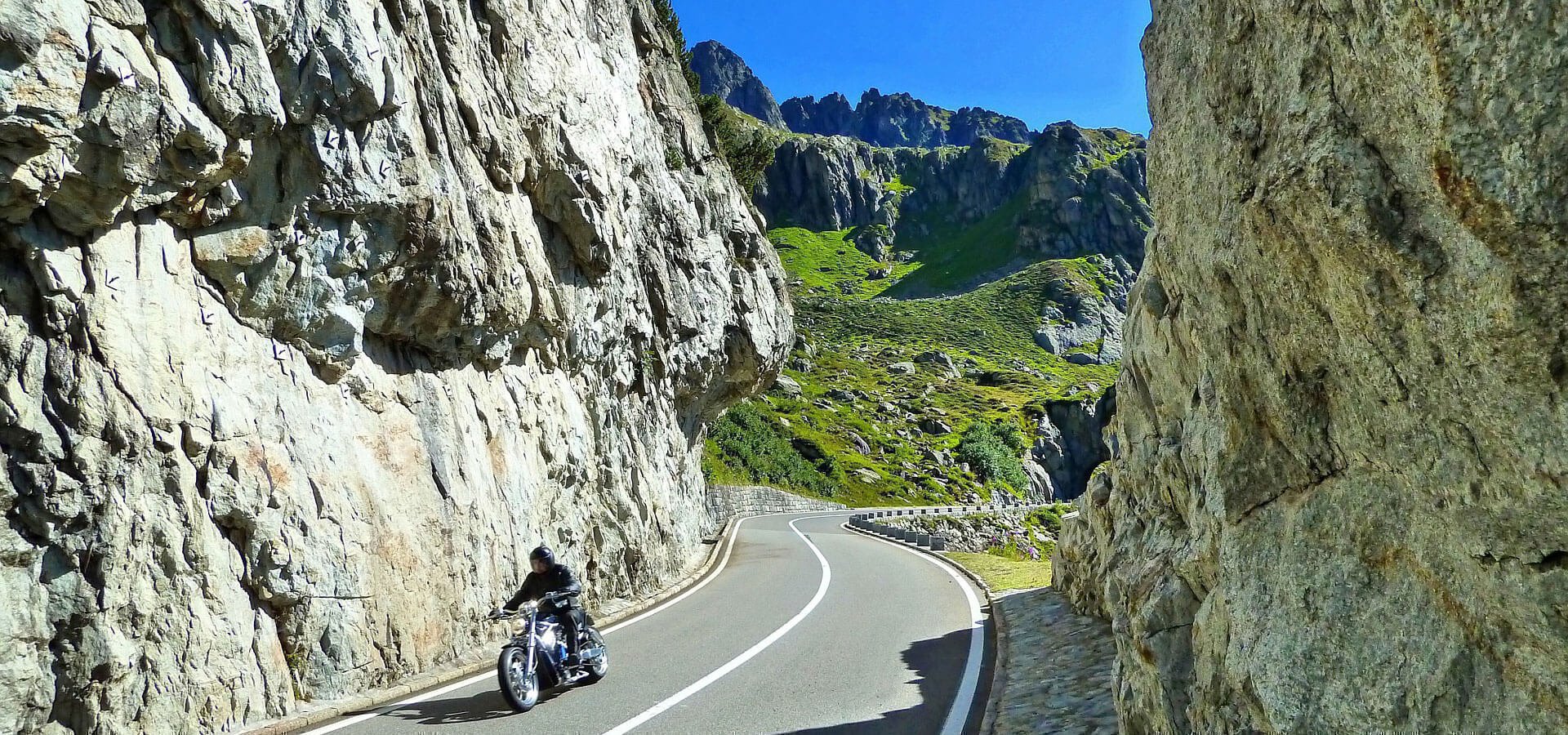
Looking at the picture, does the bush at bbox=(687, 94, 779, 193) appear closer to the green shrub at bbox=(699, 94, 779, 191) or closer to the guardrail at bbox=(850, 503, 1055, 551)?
the green shrub at bbox=(699, 94, 779, 191)

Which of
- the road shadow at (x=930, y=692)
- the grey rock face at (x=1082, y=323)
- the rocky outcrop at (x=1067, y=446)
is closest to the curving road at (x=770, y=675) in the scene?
the road shadow at (x=930, y=692)

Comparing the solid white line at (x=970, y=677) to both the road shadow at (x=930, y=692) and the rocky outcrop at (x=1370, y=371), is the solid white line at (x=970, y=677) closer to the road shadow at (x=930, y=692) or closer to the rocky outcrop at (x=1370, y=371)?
the road shadow at (x=930, y=692)

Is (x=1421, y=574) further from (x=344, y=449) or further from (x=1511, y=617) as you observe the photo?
(x=344, y=449)

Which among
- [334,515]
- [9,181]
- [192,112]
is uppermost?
[192,112]

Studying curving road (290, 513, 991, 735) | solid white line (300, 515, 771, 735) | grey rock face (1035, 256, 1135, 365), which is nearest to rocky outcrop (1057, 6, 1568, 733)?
curving road (290, 513, 991, 735)

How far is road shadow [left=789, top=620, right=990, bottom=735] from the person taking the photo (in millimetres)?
8391

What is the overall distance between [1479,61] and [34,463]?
10.2m

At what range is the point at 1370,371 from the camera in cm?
398

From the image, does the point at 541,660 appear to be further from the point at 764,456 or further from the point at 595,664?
the point at 764,456

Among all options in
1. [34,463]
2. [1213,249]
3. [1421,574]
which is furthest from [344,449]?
[1421,574]

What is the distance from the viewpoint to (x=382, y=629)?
10453 millimetres

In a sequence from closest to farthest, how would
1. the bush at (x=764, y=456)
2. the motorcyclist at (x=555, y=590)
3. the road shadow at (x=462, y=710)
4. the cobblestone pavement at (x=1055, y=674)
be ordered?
1. the cobblestone pavement at (x=1055, y=674)
2. the road shadow at (x=462, y=710)
3. the motorcyclist at (x=555, y=590)
4. the bush at (x=764, y=456)

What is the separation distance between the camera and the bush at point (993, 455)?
279 feet

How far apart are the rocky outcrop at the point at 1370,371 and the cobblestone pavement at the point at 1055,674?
1936 millimetres
